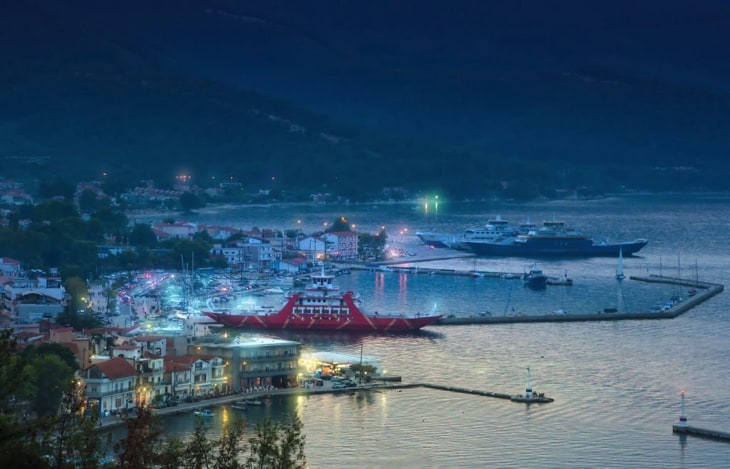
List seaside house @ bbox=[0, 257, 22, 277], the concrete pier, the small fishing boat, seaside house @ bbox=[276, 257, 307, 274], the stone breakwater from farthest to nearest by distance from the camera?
1. seaside house @ bbox=[276, 257, 307, 274]
2. seaside house @ bbox=[0, 257, 22, 277]
3. the stone breakwater
4. the small fishing boat
5. the concrete pier

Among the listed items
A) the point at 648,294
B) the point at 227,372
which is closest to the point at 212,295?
the point at 648,294

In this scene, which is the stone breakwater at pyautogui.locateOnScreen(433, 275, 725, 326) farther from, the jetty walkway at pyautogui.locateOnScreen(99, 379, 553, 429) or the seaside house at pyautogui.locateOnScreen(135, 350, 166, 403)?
the seaside house at pyautogui.locateOnScreen(135, 350, 166, 403)

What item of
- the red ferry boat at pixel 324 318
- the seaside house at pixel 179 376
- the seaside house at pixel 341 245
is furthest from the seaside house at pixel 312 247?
the seaside house at pixel 179 376

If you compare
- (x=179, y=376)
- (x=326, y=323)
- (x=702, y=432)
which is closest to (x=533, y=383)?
(x=702, y=432)

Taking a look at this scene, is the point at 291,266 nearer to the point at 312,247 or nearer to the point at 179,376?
the point at 312,247

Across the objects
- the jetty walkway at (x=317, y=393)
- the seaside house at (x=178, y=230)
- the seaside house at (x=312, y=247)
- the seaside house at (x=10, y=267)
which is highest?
the seaside house at (x=178, y=230)

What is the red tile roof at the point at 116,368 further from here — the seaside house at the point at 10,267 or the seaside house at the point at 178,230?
the seaside house at the point at 178,230

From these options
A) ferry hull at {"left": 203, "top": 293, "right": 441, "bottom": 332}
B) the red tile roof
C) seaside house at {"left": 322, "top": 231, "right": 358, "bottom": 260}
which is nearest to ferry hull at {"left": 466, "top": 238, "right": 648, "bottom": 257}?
seaside house at {"left": 322, "top": 231, "right": 358, "bottom": 260}
